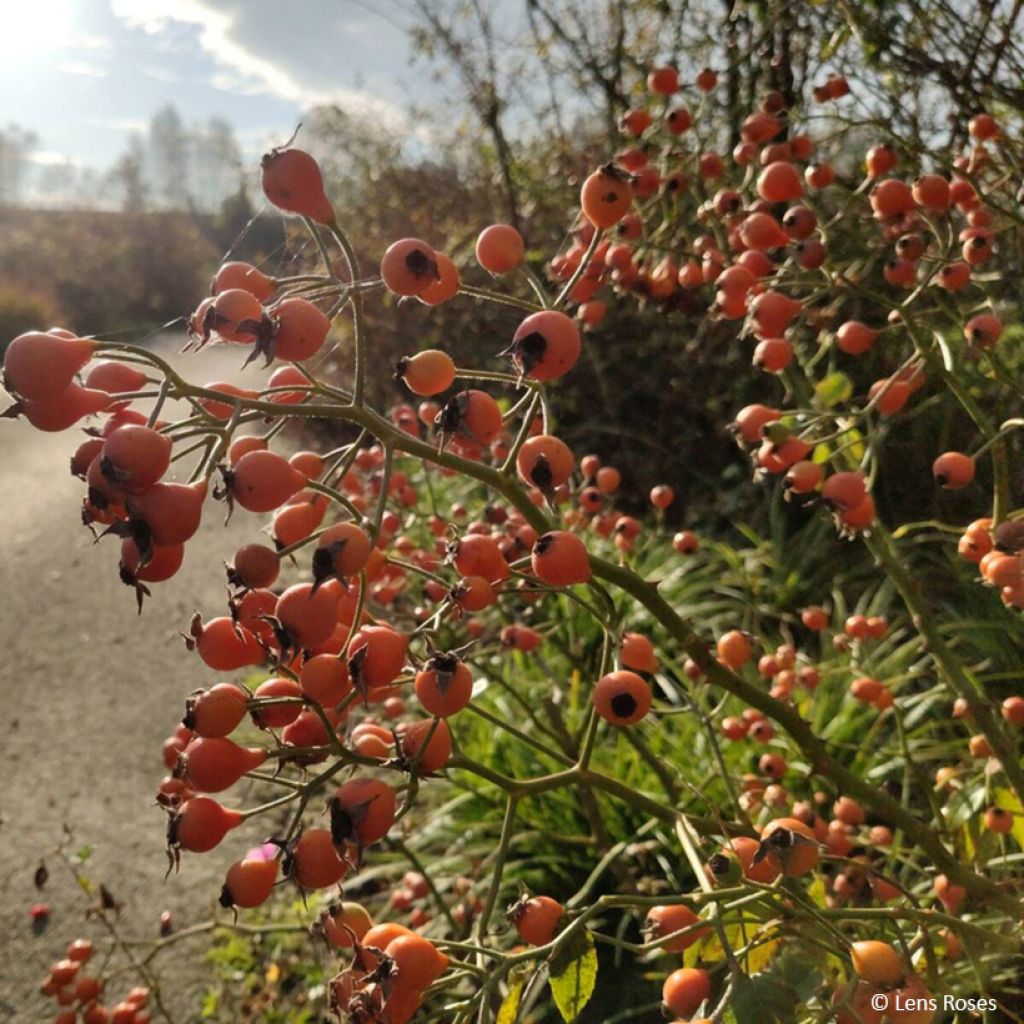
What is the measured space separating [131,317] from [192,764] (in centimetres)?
1910

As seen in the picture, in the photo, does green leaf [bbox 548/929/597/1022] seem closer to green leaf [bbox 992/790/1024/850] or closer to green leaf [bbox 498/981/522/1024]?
green leaf [bbox 498/981/522/1024]

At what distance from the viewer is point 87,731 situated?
4340 mm

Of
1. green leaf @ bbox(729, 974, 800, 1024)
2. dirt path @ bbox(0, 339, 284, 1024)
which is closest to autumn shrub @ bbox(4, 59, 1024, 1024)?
green leaf @ bbox(729, 974, 800, 1024)

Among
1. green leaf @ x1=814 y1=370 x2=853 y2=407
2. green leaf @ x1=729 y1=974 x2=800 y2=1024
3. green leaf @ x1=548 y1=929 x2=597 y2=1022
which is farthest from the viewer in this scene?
green leaf @ x1=814 y1=370 x2=853 y2=407

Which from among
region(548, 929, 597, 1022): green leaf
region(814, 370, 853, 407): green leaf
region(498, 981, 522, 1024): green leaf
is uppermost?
region(814, 370, 853, 407): green leaf

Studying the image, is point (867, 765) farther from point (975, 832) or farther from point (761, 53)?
point (761, 53)

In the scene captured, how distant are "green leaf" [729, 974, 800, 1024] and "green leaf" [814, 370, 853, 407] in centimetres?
133

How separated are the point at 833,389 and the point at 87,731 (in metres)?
4.10

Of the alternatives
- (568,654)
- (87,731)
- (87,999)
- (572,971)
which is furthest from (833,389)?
(87,731)

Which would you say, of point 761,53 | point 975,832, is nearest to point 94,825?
point 975,832

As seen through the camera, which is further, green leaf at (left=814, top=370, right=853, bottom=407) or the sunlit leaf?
green leaf at (left=814, top=370, right=853, bottom=407)

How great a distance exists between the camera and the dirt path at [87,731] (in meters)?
2.98

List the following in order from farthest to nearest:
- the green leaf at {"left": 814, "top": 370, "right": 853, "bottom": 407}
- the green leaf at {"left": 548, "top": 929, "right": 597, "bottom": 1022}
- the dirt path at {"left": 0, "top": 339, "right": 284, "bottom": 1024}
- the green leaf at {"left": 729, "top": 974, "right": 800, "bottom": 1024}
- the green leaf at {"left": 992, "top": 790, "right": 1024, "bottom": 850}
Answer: the dirt path at {"left": 0, "top": 339, "right": 284, "bottom": 1024}
the green leaf at {"left": 814, "top": 370, "right": 853, "bottom": 407}
the green leaf at {"left": 992, "top": 790, "right": 1024, "bottom": 850}
the green leaf at {"left": 548, "top": 929, "right": 597, "bottom": 1022}
the green leaf at {"left": 729, "top": 974, "right": 800, "bottom": 1024}

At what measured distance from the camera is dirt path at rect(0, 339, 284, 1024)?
298 cm
